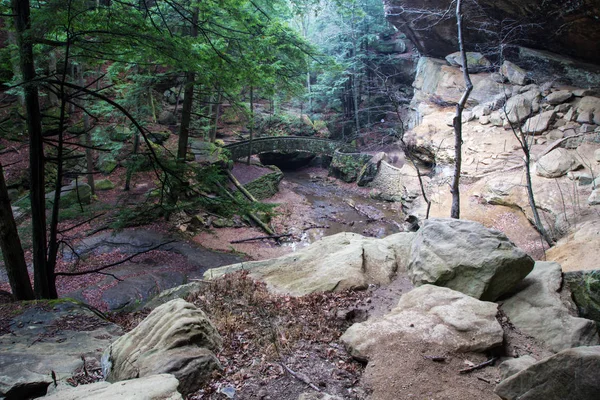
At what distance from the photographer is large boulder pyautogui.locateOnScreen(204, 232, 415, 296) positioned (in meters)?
6.05

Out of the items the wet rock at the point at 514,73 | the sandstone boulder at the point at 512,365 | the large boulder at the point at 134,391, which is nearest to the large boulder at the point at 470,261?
the sandstone boulder at the point at 512,365

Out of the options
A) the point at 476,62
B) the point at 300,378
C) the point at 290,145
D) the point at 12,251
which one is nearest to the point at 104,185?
the point at 12,251

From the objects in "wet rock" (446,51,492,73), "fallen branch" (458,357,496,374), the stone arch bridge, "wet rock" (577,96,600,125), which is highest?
"wet rock" (446,51,492,73)

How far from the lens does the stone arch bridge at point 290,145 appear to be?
22.3 metres

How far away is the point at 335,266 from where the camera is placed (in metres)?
6.45

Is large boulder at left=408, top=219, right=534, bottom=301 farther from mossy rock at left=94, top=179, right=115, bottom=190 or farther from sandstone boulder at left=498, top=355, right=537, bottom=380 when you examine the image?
mossy rock at left=94, top=179, right=115, bottom=190

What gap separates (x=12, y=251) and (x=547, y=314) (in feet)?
25.1

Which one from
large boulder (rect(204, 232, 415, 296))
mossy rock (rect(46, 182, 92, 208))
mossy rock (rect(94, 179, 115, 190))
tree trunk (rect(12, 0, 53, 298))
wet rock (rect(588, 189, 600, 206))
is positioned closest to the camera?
tree trunk (rect(12, 0, 53, 298))

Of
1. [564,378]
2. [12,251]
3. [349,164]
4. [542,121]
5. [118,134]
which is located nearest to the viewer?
[564,378]

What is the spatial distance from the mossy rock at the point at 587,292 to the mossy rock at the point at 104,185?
16.6 meters

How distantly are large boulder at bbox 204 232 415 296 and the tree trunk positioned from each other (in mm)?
2889

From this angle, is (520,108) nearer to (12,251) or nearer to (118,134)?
(118,134)

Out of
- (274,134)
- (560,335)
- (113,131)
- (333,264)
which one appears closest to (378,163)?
(274,134)

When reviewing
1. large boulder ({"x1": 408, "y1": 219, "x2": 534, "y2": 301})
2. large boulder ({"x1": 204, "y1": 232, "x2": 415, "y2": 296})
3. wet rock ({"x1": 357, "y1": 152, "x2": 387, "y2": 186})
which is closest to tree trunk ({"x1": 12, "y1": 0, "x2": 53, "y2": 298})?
large boulder ({"x1": 204, "y1": 232, "x2": 415, "y2": 296})
